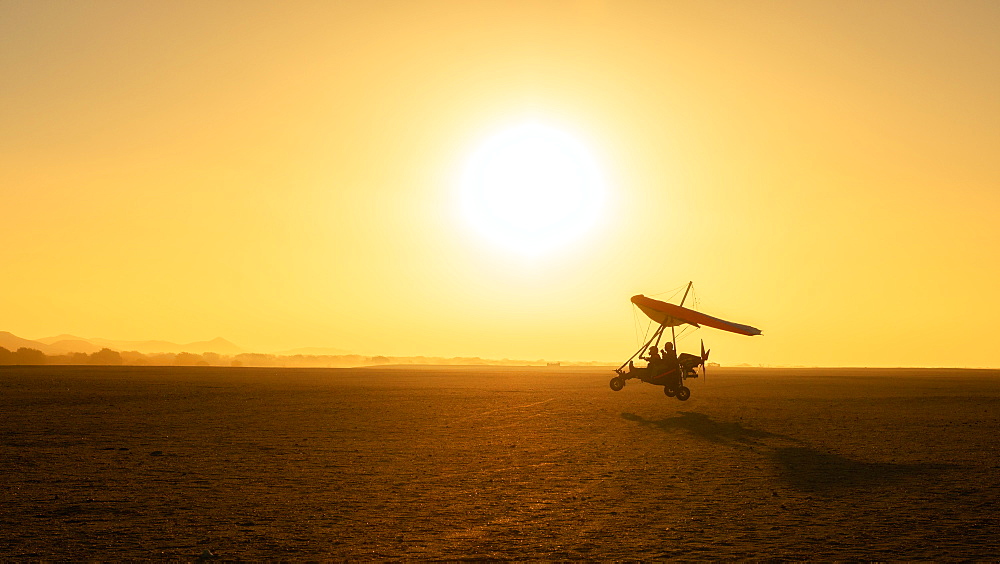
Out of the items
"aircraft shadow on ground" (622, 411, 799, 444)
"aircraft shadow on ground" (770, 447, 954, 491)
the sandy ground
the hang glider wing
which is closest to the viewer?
the sandy ground

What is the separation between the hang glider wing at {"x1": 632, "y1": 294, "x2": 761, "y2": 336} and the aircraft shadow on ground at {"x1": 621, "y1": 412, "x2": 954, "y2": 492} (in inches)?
384

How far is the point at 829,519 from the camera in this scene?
13.0 metres

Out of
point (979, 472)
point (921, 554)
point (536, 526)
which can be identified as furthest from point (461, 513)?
point (979, 472)

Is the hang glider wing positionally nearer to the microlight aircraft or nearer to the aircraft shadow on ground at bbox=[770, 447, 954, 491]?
the microlight aircraft

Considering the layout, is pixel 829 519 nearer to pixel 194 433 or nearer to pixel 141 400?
pixel 194 433

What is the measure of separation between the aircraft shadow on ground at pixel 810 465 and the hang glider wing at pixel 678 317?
9756mm

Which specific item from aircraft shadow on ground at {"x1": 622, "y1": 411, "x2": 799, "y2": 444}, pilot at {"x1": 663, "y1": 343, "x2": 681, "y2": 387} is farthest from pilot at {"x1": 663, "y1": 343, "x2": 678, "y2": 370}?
aircraft shadow on ground at {"x1": 622, "y1": 411, "x2": 799, "y2": 444}

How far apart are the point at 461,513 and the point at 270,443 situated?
10.7 m

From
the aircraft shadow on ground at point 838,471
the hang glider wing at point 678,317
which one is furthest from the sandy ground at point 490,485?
the hang glider wing at point 678,317

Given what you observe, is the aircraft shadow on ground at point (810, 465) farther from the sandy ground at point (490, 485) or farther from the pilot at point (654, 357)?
the pilot at point (654, 357)

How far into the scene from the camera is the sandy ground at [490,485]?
37.0 feet

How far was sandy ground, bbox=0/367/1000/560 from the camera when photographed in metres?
11.3

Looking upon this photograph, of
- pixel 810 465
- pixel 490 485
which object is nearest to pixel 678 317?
pixel 810 465

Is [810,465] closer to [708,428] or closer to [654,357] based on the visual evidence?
[708,428]
